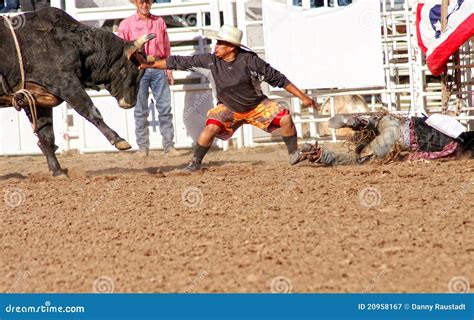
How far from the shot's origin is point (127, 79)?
9914mm

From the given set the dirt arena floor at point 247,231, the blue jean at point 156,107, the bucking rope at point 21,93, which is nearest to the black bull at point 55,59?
the bucking rope at point 21,93

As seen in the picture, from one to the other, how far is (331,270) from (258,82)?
14.4 feet

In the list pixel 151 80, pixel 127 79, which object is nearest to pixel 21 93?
pixel 127 79

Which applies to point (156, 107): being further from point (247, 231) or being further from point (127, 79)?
point (247, 231)

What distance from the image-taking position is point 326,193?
761 centimetres

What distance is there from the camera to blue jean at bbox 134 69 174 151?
12.6 metres

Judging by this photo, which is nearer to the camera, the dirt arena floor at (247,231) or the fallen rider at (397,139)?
the dirt arena floor at (247,231)

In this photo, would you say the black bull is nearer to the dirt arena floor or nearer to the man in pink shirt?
the dirt arena floor

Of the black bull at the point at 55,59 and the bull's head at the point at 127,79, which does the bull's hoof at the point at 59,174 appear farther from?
the bull's head at the point at 127,79

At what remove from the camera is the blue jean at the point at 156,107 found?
41.3 feet

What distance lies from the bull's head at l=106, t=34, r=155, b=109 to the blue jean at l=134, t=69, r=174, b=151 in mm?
2558

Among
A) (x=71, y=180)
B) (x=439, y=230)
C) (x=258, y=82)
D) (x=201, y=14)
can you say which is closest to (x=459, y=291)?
(x=439, y=230)

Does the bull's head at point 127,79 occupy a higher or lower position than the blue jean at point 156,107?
higher

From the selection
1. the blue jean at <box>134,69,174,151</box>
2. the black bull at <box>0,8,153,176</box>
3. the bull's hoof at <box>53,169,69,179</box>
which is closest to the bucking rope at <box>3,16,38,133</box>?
the black bull at <box>0,8,153,176</box>
